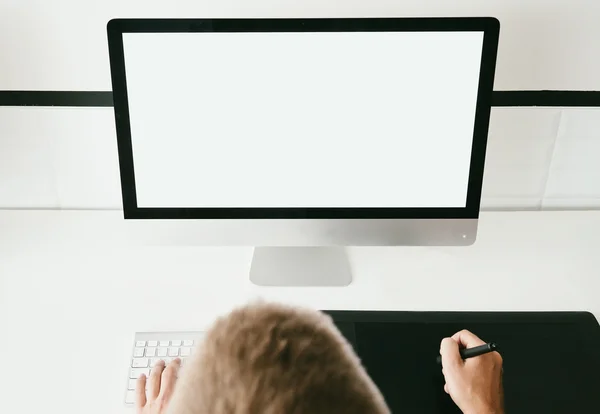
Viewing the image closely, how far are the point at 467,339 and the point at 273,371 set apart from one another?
1.74 feet

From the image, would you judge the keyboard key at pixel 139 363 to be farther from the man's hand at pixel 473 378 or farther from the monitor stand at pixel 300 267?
the man's hand at pixel 473 378

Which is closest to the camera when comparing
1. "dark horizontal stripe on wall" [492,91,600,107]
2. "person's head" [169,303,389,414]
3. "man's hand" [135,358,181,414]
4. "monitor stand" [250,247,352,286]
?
"person's head" [169,303,389,414]

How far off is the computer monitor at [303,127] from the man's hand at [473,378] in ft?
0.65

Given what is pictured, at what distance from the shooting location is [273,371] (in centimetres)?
40

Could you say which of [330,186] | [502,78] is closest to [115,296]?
[330,186]

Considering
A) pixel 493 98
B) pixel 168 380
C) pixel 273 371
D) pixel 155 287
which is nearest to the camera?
pixel 273 371

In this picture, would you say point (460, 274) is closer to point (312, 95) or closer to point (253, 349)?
point (312, 95)

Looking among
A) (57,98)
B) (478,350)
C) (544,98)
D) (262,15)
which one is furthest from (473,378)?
(57,98)

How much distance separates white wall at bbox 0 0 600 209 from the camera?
3.46 ft

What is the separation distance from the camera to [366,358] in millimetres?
870

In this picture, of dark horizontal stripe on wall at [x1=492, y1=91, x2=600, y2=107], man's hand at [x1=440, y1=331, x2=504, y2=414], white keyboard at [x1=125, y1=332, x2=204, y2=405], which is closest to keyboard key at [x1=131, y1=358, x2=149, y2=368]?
white keyboard at [x1=125, y1=332, x2=204, y2=405]

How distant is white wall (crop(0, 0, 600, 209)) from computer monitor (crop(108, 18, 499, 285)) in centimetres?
23

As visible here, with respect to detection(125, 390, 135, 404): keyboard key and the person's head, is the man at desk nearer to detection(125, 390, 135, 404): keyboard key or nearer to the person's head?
the person's head

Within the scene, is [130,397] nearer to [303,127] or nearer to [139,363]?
[139,363]
